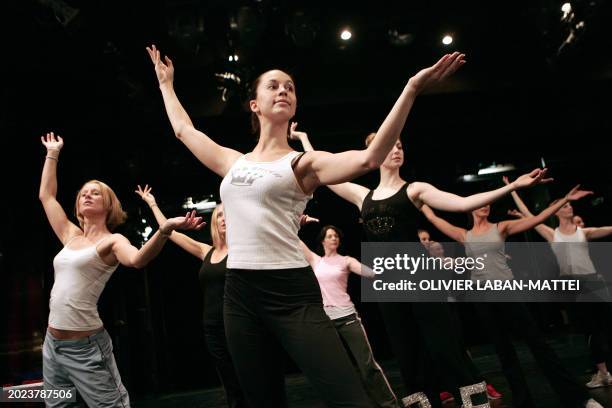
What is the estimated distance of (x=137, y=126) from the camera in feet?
20.4

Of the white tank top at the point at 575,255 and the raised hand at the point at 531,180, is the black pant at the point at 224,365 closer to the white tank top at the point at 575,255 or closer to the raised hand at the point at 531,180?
the raised hand at the point at 531,180

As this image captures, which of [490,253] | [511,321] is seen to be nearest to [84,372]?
[511,321]

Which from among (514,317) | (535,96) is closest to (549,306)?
(535,96)

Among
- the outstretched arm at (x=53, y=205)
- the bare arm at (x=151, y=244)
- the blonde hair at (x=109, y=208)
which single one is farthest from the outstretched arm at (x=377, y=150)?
the outstretched arm at (x=53, y=205)

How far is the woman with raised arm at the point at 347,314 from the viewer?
137 inches

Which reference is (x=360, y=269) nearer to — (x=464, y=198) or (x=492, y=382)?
(x=492, y=382)

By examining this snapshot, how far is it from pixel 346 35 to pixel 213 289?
11.9 feet

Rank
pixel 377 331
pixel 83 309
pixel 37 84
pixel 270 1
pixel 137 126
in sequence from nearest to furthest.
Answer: pixel 83 309
pixel 270 1
pixel 37 84
pixel 137 126
pixel 377 331

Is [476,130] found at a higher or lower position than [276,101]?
higher

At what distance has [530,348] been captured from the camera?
3.23 m

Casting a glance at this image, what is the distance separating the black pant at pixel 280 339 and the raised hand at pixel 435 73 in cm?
62

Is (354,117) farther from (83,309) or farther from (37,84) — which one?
(83,309)

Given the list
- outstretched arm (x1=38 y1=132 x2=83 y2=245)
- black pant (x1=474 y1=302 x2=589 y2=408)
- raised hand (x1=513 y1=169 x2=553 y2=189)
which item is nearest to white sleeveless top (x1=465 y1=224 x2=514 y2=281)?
black pant (x1=474 y1=302 x2=589 y2=408)

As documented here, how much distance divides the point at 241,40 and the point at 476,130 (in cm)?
353
